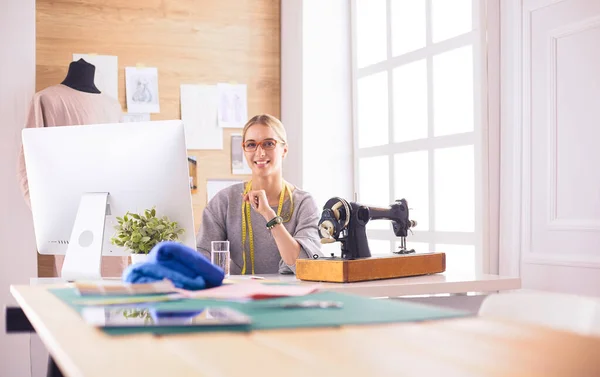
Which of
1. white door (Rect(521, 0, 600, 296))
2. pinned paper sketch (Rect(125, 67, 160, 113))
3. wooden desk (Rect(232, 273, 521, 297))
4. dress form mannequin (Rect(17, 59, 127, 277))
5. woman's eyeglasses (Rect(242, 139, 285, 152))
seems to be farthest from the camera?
pinned paper sketch (Rect(125, 67, 160, 113))

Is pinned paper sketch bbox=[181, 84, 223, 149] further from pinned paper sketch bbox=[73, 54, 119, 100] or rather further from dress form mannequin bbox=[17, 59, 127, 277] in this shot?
dress form mannequin bbox=[17, 59, 127, 277]

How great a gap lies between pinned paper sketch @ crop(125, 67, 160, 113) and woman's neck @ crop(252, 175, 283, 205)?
134 cm

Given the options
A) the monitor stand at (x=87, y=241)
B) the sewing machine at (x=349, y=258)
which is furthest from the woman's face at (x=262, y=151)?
the monitor stand at (x=87, y=241)

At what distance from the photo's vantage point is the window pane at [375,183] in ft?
12.8

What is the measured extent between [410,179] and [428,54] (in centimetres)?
61

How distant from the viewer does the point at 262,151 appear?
2.93 meters

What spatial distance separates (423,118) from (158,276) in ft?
7.90

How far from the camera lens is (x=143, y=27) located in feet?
13.4

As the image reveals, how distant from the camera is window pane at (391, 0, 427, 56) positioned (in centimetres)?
363

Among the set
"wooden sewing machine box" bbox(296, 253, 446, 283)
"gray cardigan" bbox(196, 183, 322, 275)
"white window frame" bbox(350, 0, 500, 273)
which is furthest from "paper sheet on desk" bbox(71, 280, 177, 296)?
"white window frame" bbox(350, 0, 500, 273)

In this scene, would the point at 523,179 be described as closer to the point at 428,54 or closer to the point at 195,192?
the point at 428,54

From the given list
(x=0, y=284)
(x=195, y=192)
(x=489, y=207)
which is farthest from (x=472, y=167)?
(x=0, y=284)

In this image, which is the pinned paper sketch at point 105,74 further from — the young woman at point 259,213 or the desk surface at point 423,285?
the desk surface at point 423,285

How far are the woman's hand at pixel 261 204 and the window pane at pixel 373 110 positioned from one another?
1400mm
